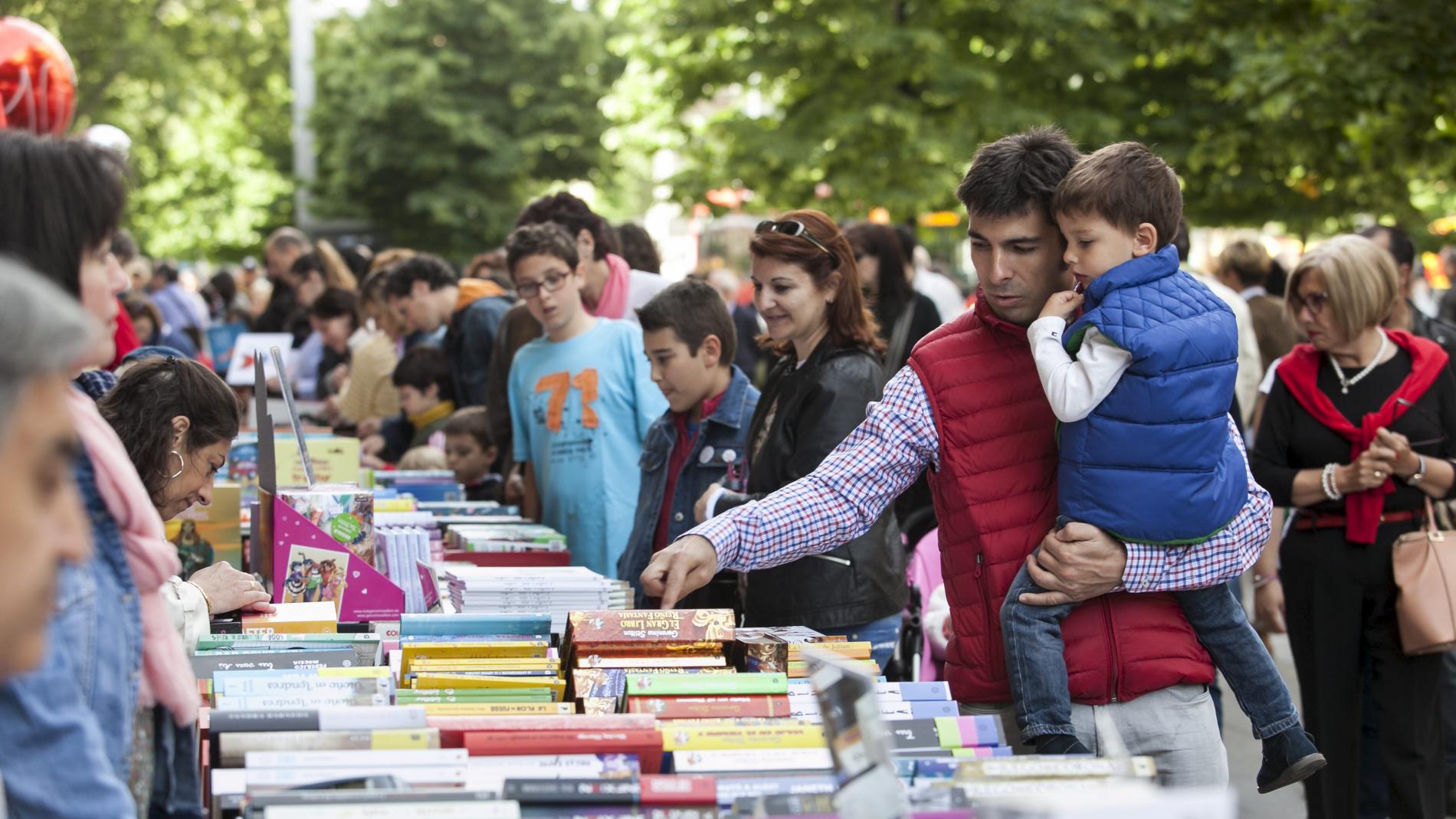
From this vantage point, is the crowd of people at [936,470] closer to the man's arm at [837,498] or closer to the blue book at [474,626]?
the man's arm at [837,498]

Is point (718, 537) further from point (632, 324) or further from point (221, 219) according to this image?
point (221, 219)

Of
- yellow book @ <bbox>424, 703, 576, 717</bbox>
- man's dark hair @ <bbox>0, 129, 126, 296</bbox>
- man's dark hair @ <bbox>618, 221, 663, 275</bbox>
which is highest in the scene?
man's dark hair @ <bbox>618, 221, 663, 275</bbox>

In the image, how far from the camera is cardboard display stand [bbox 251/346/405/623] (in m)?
4.32

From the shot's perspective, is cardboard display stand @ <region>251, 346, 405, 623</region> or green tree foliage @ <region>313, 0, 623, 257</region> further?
green tree foliage @ <region>313, 0, 623, 257</region>

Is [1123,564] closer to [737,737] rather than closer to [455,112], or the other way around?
[737,737]

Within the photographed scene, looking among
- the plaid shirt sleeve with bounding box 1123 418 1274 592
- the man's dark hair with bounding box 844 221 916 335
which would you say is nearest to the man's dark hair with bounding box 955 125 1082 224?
the plaid shirt sleeve with bounding box 1123 418 1274 592

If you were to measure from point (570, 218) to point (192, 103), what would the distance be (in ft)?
87.5

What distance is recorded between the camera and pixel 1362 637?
541cm

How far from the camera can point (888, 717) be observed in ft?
9.45

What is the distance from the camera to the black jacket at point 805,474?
14.6 feet

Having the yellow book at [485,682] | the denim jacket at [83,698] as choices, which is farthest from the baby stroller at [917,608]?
the denim jacket at [83,698]

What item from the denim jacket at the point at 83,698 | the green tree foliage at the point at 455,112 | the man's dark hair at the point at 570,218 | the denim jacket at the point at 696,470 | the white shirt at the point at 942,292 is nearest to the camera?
the denim jacket at the point at 83,698

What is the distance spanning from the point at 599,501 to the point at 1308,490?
269 cm

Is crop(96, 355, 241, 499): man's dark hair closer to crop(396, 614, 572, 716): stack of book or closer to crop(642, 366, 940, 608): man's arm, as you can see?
crop(396, 614, 572, 716): stack of book
